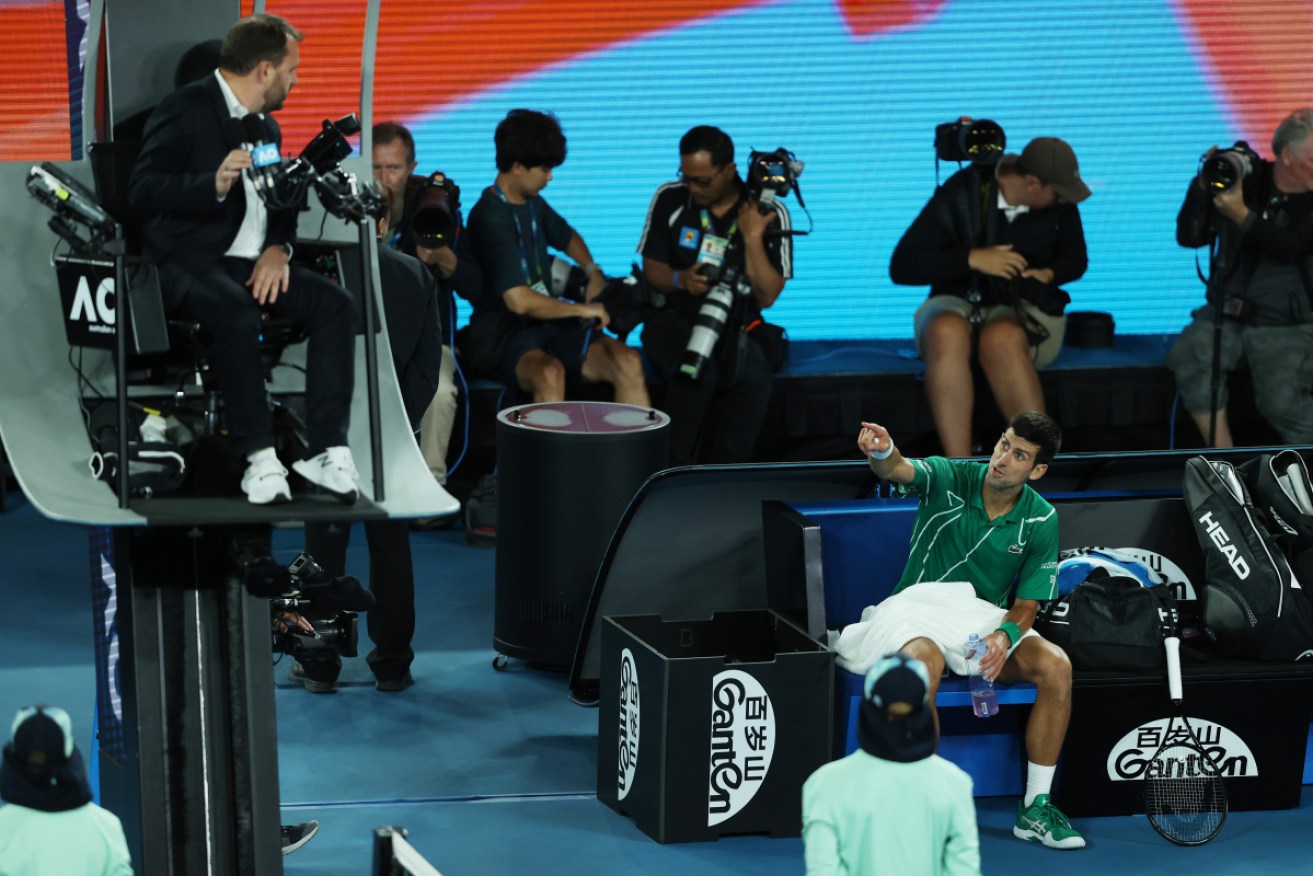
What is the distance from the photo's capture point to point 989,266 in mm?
9383

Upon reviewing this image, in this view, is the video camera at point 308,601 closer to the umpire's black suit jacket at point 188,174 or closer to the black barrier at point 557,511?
the umpire's black suit jacket at point 188,174

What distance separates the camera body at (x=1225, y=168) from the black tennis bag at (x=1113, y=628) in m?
3.39

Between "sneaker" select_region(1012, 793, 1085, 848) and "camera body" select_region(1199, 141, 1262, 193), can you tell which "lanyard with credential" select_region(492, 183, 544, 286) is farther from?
"sneaker" select_region(1012, 793, 1085, 848)

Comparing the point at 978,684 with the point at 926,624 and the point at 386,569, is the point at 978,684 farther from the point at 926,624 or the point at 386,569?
the point at 386,569

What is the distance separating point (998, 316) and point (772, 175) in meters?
1.25

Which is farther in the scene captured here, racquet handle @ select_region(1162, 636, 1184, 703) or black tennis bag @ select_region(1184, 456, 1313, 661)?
black tennis bag @ select_region(1184, 456, 1313, 661)

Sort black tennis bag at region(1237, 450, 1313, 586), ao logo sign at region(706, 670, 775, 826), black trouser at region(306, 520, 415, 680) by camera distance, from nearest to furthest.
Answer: ao logo sign at region(706, 670, 775, 826) < black tennis bag at region(1237, 450, 1313, 586) < black trouser at region(306, 520, 415, 680)

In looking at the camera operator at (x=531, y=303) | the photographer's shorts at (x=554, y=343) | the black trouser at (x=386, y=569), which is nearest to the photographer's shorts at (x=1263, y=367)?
the camera operator at (x=531, y=303)

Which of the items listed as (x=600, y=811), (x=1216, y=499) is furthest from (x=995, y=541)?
(x=600, y=811)

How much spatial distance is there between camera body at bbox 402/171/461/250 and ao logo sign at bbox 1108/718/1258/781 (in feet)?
13.1

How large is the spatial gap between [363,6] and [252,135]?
18.8 feet

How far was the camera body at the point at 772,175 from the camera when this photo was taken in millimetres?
9234

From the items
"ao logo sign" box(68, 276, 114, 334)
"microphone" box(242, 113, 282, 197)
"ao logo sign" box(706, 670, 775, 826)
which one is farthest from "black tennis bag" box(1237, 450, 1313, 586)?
"ao logo sign" box(68, 276, 114, 334)

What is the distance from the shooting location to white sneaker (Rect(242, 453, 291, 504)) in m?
4.64
